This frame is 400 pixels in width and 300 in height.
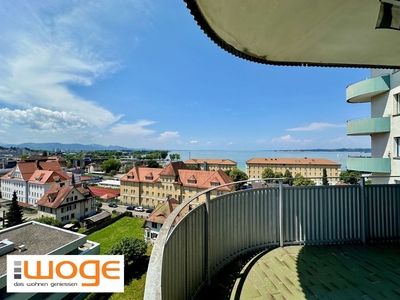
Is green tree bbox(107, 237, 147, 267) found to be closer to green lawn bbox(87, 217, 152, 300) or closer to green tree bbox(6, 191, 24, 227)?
green lawn bbox(87, 217, 152, 300)

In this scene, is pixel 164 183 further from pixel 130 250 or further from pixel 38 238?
pixel 38 238

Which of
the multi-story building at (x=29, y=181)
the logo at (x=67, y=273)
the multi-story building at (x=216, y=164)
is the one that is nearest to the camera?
the logo at (x=67, y=273)

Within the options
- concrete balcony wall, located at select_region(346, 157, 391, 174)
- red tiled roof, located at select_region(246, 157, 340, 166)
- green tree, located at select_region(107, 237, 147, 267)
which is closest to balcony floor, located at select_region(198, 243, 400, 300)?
concrete balcony wall, located at select_region(346, 157, 391, 174)

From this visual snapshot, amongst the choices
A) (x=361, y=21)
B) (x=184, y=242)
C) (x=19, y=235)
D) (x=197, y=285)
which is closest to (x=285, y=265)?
(x=197, y=285)

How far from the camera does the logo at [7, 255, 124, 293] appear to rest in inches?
149

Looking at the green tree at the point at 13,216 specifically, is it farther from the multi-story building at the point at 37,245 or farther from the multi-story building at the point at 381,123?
the multi-story building at the point at 381,123

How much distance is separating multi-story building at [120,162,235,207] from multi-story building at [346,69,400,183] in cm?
1301

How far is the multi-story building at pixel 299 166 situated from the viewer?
4304 cm

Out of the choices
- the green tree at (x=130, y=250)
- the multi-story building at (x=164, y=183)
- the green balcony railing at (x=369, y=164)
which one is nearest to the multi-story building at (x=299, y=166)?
the multi-story building at (x=164, y=183)

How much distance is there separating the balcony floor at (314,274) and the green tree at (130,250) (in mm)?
10899

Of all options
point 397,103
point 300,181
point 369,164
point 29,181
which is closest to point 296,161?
point 369,164

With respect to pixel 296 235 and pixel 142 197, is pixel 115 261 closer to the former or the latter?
pixel 296 235

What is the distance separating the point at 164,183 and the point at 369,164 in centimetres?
2137

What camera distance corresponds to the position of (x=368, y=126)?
7078 mm
